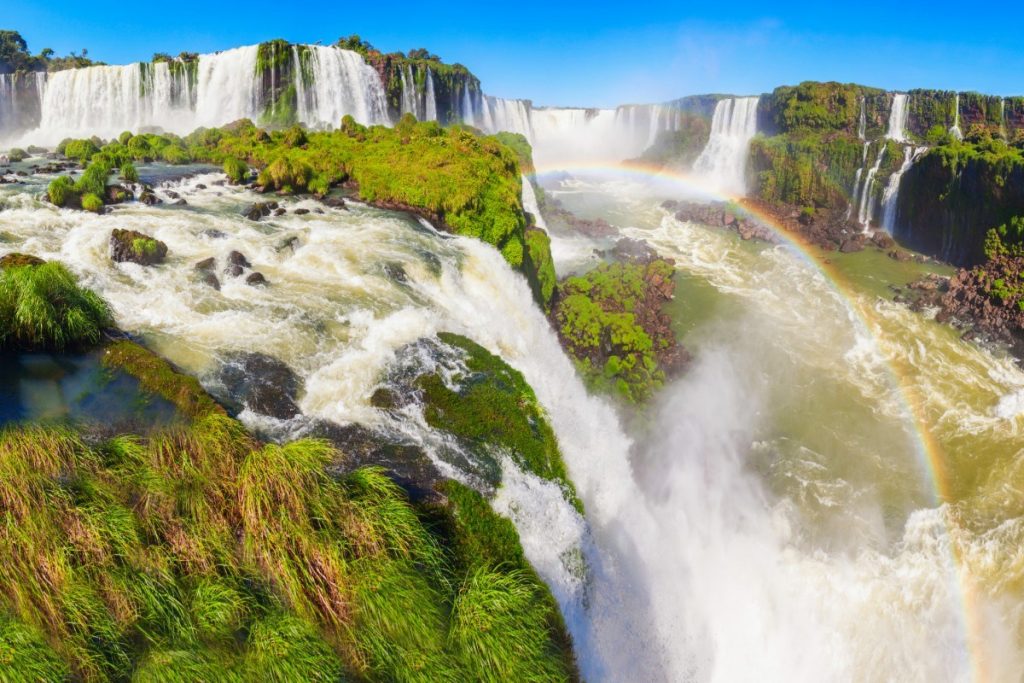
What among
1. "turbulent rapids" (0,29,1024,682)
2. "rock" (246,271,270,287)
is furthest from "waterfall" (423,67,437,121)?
"rock" (246,271,270,287)

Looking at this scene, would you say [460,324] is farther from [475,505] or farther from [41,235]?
[41,235]

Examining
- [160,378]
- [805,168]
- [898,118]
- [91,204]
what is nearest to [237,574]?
[160,378]

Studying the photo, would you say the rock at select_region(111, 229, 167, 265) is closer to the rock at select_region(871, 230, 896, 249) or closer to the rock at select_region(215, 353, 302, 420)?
the rock at select_region(215, 353, 302, 420)

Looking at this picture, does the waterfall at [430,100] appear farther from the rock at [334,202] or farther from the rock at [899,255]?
the rock at [899,255]

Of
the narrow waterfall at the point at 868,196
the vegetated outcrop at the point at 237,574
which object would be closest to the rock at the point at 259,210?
the vegetated outcrop at the point at 237,574

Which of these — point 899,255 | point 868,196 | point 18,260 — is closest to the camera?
point 18,260

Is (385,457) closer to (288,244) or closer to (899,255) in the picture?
(288,244)
